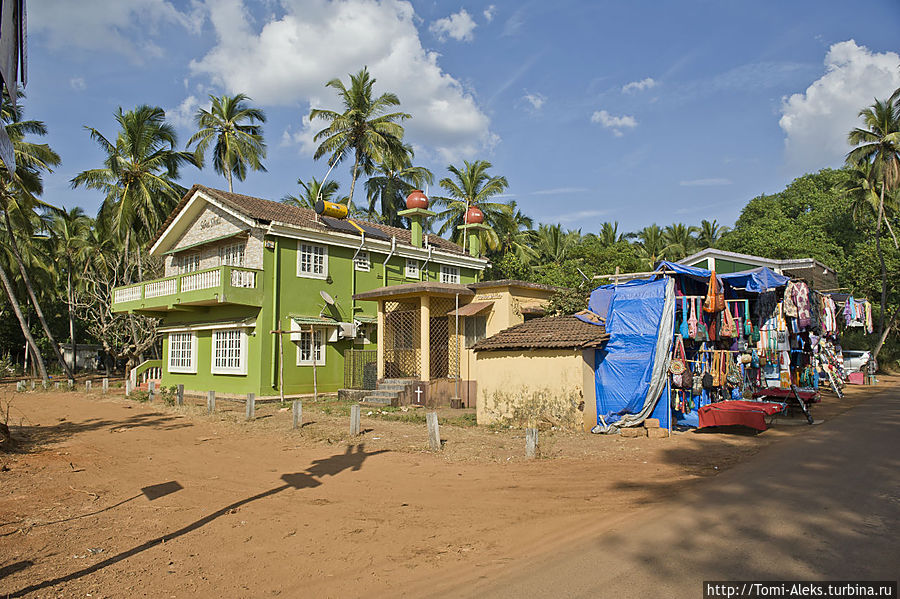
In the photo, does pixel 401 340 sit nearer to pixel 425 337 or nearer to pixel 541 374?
pixel 425 337

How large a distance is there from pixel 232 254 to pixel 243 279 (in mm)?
2753

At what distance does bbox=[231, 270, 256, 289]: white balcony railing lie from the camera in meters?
20.7

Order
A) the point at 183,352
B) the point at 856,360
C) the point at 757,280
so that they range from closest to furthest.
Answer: the point at 757,280 < the point at 183,352 < the point at 856,360

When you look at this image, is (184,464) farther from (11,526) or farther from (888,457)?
(888,457)

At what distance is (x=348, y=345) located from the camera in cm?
2309

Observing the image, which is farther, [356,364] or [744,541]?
[356,364]

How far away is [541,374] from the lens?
44.0 ft

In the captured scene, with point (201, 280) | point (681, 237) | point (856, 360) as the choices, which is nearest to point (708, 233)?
point (681, 237)

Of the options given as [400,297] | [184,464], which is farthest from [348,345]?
[184,464]

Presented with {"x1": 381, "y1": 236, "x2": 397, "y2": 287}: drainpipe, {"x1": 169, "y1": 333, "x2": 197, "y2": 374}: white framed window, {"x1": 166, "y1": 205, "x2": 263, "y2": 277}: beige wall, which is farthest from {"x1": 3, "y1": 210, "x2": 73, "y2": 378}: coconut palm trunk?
{"x1": 381, "y1": 236, "x2": 397, "y2": 287}: drainpipe

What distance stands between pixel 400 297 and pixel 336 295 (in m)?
4.21

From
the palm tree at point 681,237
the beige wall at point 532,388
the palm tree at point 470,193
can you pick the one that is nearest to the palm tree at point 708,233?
the palm tree at point 681,237

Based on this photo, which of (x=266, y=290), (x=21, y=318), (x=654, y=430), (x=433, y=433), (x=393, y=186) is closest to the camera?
(x=433, y=433)

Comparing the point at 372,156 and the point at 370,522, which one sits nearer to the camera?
the point at 370,522
